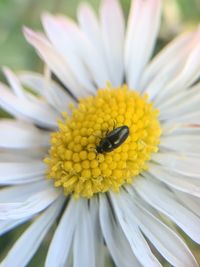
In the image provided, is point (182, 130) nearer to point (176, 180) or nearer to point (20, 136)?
point (176, 180)

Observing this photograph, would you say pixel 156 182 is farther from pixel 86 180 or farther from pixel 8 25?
pixel 8 25

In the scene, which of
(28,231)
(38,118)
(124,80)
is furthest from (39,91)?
(28,231)

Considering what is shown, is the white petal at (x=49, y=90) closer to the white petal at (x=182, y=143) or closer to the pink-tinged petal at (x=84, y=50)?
the pink-tinged petal at (x=84, y=50)

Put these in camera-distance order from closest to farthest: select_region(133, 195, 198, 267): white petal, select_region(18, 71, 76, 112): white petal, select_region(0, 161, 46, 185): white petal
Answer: select_region(133, 195, 198, 267): white petal → select_region(0, 161, 46, 185): white petal → select_region(18, 71, 76, 112): white petal

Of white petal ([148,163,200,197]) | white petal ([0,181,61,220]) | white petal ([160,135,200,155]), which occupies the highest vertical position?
white petal ([160,135,200,155])

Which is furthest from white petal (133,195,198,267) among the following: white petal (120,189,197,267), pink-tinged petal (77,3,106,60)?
pink-tinged petal (77,3,106,60)

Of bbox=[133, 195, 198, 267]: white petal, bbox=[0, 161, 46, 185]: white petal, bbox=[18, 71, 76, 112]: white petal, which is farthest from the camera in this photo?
bbox=[18, 71, 76, 112]: white petal

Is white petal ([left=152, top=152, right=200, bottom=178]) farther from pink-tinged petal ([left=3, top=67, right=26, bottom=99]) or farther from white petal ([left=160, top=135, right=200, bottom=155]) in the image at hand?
pink-tinged petal ([left=3, top=67, right=26, bottom=99])
